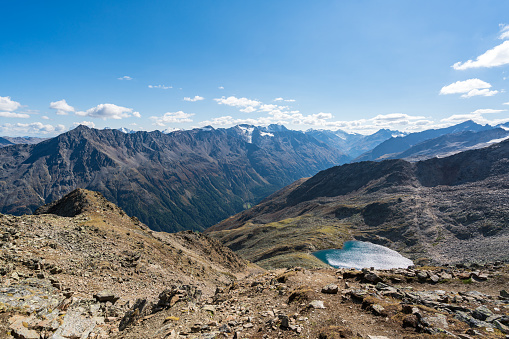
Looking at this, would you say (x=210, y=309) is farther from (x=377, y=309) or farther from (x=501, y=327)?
(x=501, y=327)

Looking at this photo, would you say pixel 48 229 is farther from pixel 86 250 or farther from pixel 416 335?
pixel 416 335

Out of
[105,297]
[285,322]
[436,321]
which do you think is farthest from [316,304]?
[105,297]

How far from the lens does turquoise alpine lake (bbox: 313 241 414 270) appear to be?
355ft

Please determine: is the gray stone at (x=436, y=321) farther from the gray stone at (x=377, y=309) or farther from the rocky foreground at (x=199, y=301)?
the gray stone at (x=377, y=309)

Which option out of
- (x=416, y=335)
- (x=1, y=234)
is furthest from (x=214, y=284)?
(x=416, y=335)

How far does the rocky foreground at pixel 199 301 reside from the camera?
591 inches

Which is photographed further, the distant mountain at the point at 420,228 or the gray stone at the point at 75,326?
the distant mountain at the point at 420,228

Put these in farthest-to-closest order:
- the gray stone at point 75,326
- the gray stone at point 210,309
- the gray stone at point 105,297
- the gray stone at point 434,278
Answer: the gray stone at point 434,278 → the gray stone at point 105,297 → the gray stone at point 210,309 → the gray stone at point 75,326

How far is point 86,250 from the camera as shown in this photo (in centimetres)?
3238

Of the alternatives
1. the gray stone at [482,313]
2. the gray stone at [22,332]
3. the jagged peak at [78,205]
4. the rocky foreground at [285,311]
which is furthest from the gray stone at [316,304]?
the jagged peak at [78,205]

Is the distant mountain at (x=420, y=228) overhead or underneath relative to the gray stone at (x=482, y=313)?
underneath

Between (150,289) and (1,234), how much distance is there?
692 inches

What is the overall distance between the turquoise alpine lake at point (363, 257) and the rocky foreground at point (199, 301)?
84207mm

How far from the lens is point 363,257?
396 feet
